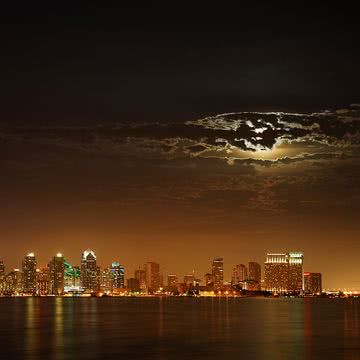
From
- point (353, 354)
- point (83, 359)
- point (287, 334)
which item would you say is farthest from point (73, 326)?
point (353, 354)

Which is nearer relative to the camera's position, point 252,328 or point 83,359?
point 83,359

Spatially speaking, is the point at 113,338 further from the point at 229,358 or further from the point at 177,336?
the point at 229,358

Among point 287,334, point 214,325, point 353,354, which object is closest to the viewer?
point 353,354

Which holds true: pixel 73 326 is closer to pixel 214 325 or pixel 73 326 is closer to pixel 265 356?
pixel 214 325

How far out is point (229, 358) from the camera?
51.4m

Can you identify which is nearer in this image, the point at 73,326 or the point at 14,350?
the point at 14,350

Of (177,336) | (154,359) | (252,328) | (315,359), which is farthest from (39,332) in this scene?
(315,359)

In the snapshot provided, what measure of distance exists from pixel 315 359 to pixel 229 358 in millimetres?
6310

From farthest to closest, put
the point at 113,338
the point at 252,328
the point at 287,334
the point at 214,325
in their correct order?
the point at 214,325 < the point at 252,328 < the point at 287,334 < the point at 113,338

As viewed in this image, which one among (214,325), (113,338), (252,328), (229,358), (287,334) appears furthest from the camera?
(214,325)

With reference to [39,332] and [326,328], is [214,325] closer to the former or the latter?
[326,328]

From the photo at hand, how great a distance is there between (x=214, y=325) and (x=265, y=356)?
35313 millimetres

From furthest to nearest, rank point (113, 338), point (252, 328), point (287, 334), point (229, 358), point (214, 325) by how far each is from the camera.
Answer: point (214, 325) < point (252, 328) < point (287, 334) < point (113, 338) < point (229, 358)

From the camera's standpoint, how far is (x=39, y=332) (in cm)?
7862
